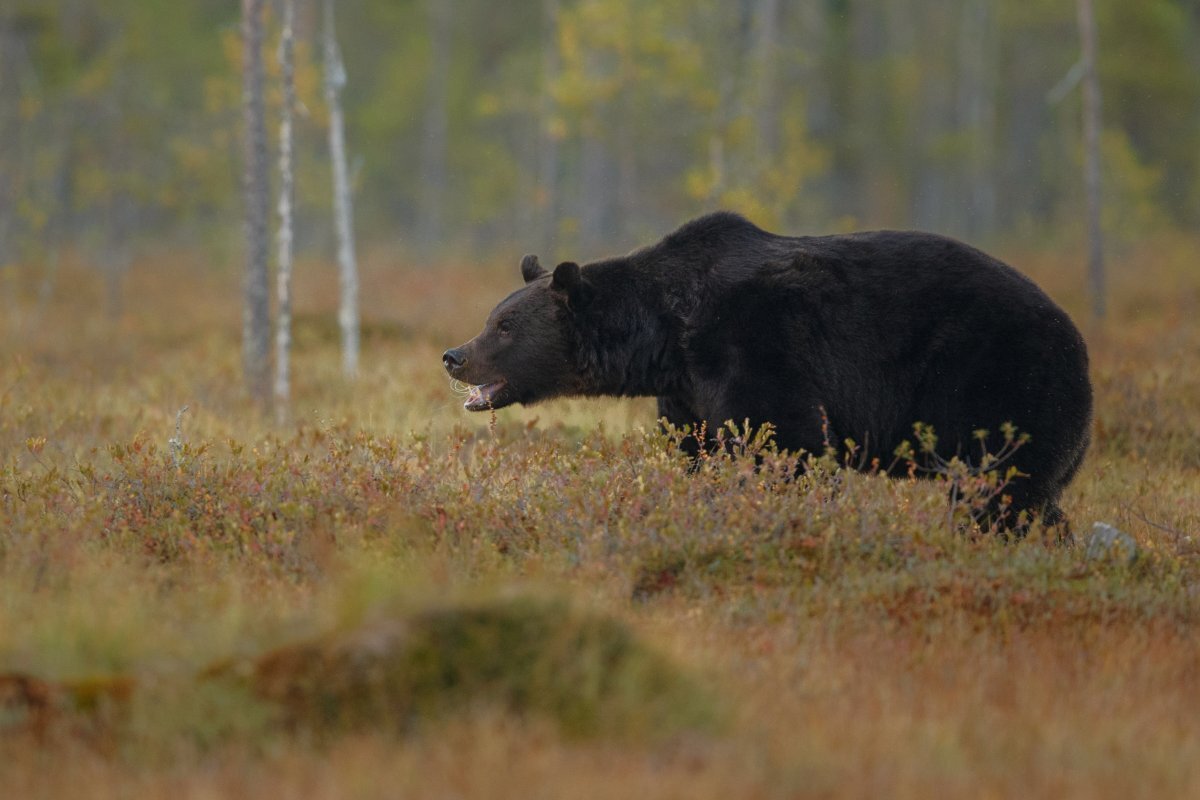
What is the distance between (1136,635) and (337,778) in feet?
12.1

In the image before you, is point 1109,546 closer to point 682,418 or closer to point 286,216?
point 682,418

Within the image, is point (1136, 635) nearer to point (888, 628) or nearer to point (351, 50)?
point (888, 628)

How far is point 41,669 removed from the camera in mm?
4062

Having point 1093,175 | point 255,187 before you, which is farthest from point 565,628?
point 1093,175

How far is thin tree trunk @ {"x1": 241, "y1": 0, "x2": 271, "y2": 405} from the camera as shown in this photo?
43.3 feet

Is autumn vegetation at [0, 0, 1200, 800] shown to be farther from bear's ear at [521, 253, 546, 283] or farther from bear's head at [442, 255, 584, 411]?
bear's ear at [521, 253, 546, 283]

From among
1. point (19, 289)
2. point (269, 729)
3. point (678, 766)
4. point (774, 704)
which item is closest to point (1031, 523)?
point (774, 704)

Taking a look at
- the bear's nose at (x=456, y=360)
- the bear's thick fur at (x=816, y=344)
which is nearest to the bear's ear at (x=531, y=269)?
the bear's thick fur at (x=816, y=344)

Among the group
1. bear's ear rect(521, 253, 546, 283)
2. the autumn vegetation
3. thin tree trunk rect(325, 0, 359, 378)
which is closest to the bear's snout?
the autumn vegetation

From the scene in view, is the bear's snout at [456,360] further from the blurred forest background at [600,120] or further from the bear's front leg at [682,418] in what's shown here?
the blurred forest background at [600,120]

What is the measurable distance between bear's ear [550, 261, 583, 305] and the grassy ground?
3.24 feet

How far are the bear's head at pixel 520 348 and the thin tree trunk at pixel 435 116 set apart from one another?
3036cm

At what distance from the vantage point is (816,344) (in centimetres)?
751

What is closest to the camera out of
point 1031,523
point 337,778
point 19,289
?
point 337,778
